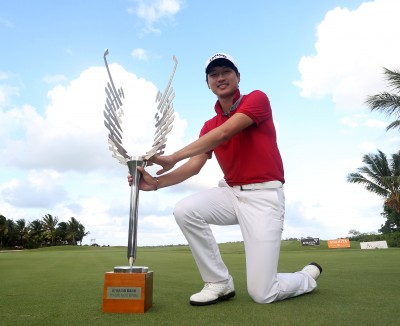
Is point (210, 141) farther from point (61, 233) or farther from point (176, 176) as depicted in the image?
point (61, 233)

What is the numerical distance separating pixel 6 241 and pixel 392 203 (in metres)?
61.2

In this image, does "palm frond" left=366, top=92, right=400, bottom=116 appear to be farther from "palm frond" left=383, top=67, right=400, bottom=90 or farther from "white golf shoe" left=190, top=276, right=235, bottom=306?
"white golf shoe" left=190, top=276, right=235, bottom=306

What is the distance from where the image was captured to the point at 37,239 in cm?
7325

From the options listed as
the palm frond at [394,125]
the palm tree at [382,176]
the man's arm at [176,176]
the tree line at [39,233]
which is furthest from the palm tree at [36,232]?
the man's arm at [176,176]

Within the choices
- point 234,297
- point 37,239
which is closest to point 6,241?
point 37,239

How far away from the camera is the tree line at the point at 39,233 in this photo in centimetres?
6750

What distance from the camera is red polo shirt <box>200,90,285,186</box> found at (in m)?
3.38

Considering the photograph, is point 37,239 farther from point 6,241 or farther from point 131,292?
point 131,292

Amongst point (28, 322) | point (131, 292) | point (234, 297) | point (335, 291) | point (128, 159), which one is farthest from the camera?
point (335, 291)

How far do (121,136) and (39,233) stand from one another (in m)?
77.7

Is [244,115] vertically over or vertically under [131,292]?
over

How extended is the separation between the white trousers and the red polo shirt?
139mm

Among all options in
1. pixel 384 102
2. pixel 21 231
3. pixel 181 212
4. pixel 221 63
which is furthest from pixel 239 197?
pixel 21 231

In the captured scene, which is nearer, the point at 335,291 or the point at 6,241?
the point at 335,291
